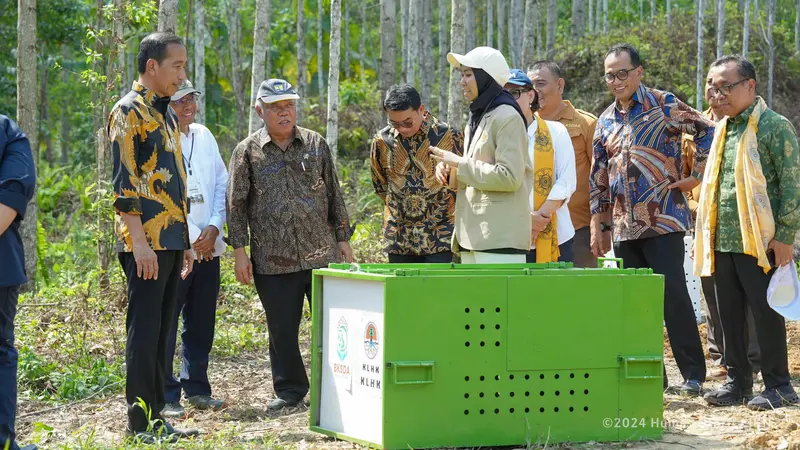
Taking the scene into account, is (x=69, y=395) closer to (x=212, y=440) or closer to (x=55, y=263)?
(x=212, y=440)

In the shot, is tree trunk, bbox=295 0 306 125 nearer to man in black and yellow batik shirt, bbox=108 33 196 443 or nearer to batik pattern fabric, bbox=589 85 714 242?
batik pattern fabric, bbox=589 85 714 242

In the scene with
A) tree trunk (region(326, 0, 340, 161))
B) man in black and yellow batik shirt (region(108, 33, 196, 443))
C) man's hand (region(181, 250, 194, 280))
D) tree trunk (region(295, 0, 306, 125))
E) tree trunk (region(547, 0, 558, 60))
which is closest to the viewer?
man in black and yellow batik shirt (region(108, 33, 196, 443))

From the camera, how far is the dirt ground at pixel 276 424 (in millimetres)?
4855

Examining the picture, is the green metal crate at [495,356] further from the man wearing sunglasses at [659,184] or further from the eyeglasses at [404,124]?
the eyeglasses at [404,124]

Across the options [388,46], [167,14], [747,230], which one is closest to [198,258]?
[747,230]

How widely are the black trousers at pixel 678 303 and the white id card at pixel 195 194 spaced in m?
2.94

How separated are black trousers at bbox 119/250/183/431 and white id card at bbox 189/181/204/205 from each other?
1.19 meters

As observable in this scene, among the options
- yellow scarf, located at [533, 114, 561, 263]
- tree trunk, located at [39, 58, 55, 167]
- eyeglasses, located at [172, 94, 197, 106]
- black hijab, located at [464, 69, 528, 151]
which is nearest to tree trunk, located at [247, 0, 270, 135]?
eyeglasses, located at [172, 94, 197, 106]

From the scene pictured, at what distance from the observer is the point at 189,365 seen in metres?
6.32

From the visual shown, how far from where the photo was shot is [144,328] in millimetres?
5012

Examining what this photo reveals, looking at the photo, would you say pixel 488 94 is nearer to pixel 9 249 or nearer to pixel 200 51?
pixel 9 249

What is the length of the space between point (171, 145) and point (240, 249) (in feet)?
3.75

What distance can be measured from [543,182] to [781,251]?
1500 millimetres

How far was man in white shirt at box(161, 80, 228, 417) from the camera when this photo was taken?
6246mm
